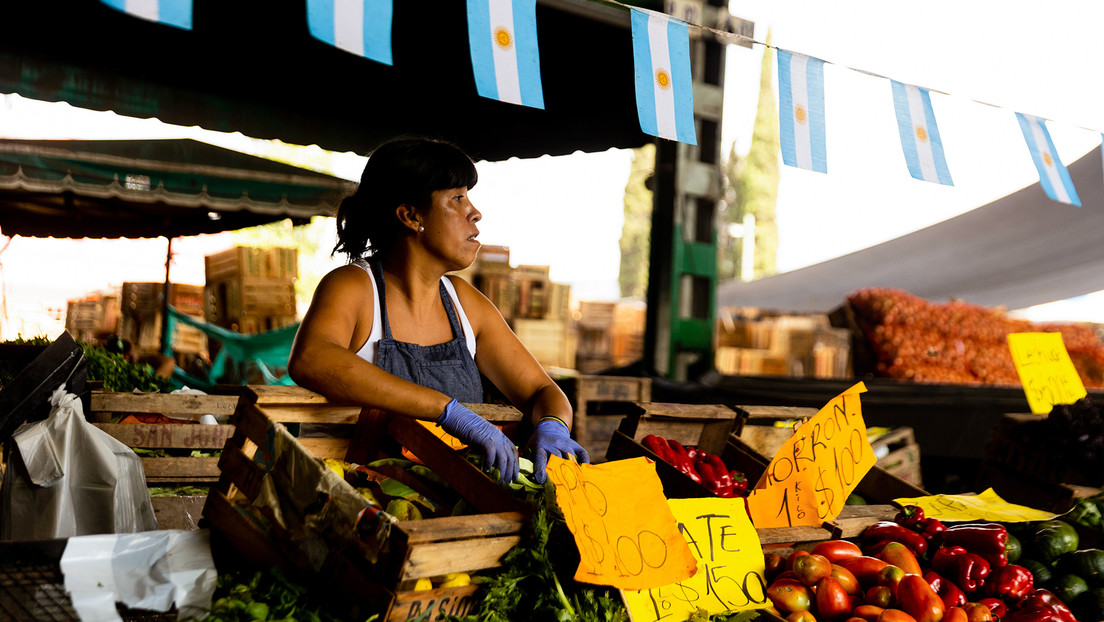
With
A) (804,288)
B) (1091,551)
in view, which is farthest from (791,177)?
(1091,551)

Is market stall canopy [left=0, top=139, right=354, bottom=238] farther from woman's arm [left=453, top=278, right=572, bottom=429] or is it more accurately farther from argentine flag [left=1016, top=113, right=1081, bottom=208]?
argentine flag [left=1016, top=113, right=1081, bottom=208]

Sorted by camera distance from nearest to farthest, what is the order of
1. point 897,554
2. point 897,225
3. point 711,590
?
point 711,590 → point 897,554 → point 897,225

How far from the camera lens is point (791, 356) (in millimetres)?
12039

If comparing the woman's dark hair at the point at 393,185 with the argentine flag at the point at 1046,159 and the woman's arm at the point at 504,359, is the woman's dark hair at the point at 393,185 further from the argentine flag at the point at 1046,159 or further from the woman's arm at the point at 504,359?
the argentine flag at the point at 1046,159

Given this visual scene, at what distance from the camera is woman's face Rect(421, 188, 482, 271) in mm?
2402

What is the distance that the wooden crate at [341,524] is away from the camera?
126 centimetres

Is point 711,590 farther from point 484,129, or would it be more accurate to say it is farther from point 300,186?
point 300,186

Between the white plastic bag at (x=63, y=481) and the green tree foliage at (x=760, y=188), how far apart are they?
32.2 metres

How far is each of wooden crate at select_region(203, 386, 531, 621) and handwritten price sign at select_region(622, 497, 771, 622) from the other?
1.07 feet

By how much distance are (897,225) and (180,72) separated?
33.2 m

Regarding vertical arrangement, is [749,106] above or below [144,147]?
above

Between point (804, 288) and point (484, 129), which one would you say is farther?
point (804, 288)

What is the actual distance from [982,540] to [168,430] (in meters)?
2.47

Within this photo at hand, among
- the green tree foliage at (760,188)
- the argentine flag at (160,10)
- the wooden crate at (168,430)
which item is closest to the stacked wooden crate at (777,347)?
the wooden crate at (168,430)
